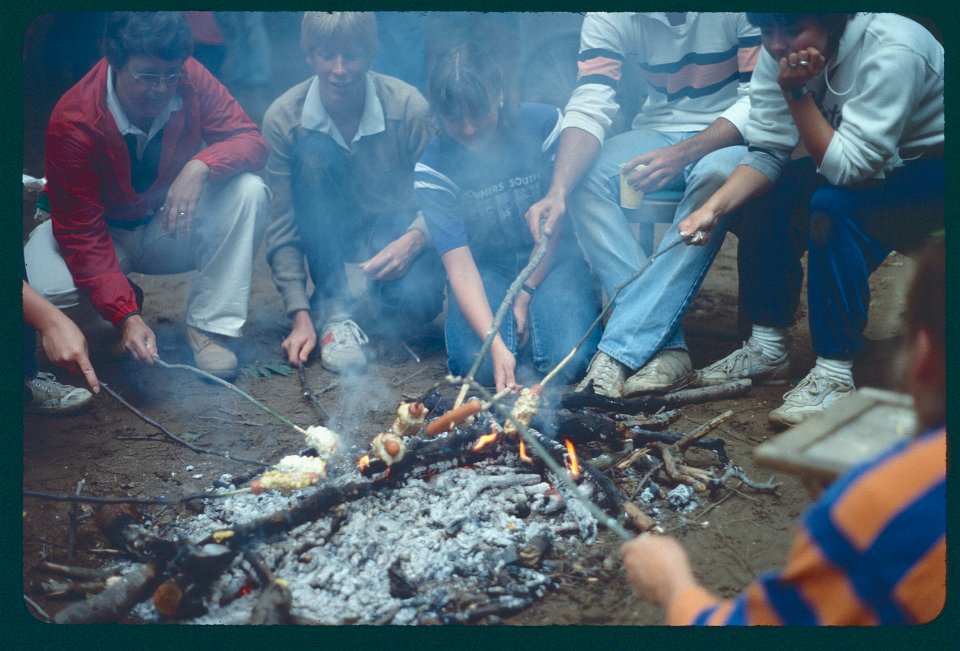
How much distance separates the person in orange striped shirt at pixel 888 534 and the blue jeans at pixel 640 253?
2280 millimetres

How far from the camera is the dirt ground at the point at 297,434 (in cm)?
263

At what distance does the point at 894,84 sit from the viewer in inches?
120

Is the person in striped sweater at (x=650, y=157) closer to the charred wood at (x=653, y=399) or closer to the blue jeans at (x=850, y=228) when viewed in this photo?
the charred wood at (x=653, y=399)

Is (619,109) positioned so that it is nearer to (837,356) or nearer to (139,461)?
(837,356)

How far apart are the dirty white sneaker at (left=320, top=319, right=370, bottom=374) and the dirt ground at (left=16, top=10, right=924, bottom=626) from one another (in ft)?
0.27

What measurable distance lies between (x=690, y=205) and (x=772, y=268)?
518 mm

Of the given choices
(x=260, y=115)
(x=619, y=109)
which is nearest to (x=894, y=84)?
(x=619, y=109)

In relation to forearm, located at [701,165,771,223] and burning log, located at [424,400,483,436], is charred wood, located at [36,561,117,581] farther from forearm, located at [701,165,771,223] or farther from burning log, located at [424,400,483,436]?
forearm, located at [701,165,771,223]

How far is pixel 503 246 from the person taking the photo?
4227 mm

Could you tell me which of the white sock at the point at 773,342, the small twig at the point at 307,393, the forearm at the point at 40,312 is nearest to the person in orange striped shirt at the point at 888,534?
the white sock at the point at 773,342

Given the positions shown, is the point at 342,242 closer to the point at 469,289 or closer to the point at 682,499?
the point at 469,289

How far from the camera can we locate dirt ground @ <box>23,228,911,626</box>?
8.63ft

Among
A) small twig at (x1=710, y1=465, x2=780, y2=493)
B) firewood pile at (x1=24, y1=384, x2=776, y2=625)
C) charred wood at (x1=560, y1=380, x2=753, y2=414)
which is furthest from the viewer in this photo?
charred wood at (x1=560, y1=380, x2=753, y2=414)

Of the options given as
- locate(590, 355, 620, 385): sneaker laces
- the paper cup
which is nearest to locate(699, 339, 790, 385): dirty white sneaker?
locate(590, 355, 620, 385): sneaker laces
